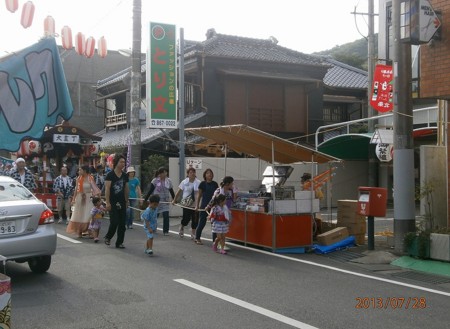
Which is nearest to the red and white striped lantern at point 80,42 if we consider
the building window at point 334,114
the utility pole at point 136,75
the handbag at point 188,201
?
the utility pole at point 136,75

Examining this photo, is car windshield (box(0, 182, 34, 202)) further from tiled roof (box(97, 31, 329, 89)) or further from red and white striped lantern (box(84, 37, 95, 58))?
tiled roof (box(97, 31, 329, 89))

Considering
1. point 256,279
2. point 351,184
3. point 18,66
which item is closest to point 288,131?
point 351,184

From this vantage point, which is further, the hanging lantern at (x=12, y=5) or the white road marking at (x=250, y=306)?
the hanging lantern at (x=12, y=5)

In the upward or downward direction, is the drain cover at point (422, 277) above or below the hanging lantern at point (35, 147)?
below

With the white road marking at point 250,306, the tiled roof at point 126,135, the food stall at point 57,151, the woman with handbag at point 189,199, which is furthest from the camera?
the tiled roof at point 126,135

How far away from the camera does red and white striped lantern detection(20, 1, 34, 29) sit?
47.1 ft

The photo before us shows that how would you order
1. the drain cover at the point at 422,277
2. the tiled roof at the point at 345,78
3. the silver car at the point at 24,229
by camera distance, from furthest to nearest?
the tiled roof at the point at 345,78 < the drain cover at the point at 422,277 < the silver car at the point at 24,229

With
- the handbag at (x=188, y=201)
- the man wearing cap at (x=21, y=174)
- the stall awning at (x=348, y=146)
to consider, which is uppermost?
the stall awning at (x=348, y=146)

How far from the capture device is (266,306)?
6.39m

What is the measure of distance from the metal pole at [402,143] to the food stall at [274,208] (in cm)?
148

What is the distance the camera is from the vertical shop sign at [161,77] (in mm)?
17375

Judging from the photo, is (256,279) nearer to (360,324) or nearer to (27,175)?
(360,324)

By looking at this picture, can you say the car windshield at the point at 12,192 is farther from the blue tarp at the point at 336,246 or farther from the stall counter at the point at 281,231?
the blue tarp at the point at 336,246

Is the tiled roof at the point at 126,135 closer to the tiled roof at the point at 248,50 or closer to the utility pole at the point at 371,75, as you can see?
the tiled roof at the point at 248,50
